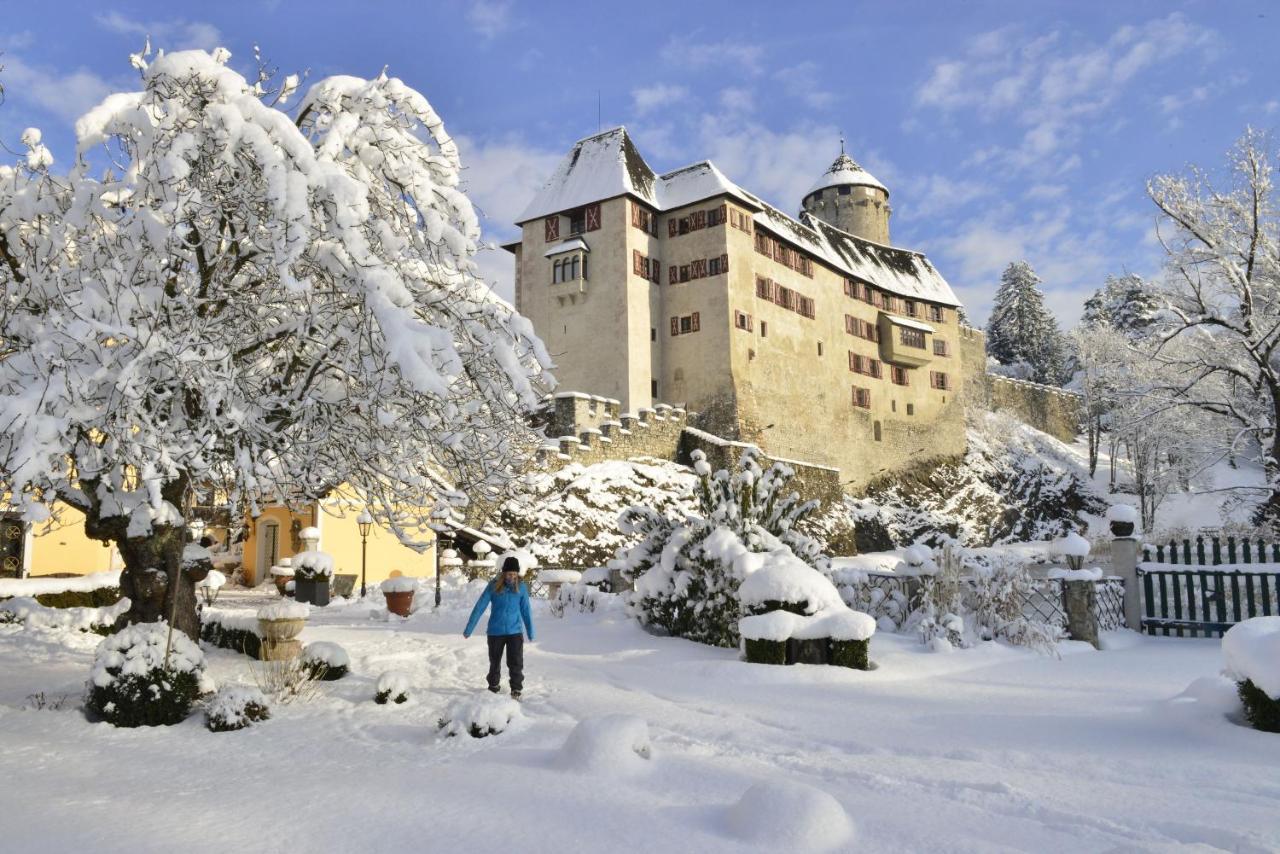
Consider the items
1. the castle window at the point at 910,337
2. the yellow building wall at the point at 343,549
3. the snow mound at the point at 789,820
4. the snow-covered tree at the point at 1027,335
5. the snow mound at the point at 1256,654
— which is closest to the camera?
the snow mound at the point at 789,820

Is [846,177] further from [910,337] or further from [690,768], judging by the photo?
[690,768]

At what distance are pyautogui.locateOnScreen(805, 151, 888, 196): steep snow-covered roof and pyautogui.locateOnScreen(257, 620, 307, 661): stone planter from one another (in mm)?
51275

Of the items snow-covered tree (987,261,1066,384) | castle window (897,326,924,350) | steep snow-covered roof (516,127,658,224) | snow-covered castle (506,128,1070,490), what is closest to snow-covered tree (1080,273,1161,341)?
snow-covered tree (987,261,1066,384)

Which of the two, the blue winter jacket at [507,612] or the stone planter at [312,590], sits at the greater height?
the blue winter jacket at [507,612]

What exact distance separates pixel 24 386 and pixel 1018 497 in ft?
165

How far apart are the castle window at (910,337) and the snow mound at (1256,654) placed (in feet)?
139

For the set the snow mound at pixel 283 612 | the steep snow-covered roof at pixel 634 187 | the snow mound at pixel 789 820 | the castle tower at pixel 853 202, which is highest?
the castle tower at pixel 853 202

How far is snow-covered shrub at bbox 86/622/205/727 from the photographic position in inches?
283

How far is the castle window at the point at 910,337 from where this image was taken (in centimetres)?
4716

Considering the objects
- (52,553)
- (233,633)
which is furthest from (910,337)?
(233,633)

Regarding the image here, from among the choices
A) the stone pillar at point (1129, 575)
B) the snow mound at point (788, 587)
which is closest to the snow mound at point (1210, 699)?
the snow mound at point (788, 587)

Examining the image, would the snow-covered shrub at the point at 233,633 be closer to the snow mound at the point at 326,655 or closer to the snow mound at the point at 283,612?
the snow mound at the point at 283,612

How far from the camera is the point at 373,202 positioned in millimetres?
8414

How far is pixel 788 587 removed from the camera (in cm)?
948
